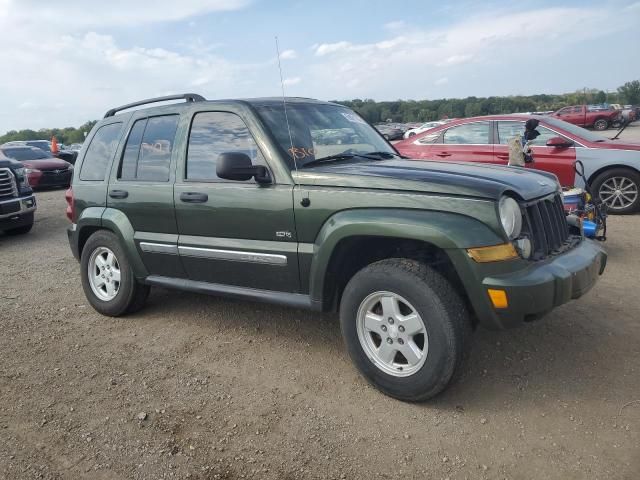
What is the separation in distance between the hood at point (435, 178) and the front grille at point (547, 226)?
0.07 metres

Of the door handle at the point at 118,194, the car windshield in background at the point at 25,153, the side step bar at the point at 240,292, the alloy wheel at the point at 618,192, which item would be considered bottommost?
the alloy wheel at the point at 618,192

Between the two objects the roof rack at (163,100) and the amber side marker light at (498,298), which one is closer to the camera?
the amber side marker light at (498,298)

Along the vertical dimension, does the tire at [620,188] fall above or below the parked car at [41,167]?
below

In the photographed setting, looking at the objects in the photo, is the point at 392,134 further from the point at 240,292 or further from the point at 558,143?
the point at 240,292

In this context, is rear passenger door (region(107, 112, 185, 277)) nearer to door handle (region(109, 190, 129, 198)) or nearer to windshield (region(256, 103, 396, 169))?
door handle (region(109, 190, 129, 198))

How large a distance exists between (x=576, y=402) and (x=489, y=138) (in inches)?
234

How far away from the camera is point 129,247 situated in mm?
4480

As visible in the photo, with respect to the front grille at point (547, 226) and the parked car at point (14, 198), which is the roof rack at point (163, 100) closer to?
the front grille at point (547, 226)

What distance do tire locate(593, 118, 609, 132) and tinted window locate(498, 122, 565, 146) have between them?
→ 27126mm

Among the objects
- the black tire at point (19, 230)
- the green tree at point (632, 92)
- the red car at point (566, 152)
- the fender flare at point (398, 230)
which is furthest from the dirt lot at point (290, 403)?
the green tree at point (632, 92)

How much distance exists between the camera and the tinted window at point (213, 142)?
380cm

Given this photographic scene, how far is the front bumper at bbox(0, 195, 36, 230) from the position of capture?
8.55m

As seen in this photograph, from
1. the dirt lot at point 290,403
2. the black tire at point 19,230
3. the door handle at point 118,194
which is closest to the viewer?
the dirt lot at point 290,403

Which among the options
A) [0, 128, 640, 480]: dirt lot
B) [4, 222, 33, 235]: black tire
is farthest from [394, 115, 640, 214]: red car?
[4, 222, 33, 235]: black tire
